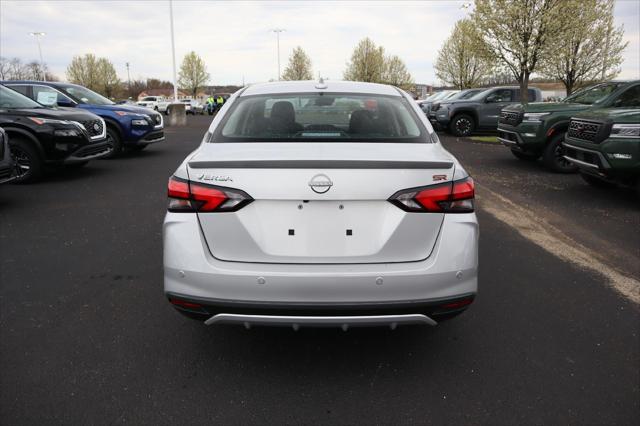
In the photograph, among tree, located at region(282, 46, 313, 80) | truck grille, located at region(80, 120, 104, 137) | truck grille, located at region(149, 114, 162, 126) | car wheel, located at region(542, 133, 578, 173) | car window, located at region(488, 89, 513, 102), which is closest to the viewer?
truck grille, located at region(80, 120, 104, 137)

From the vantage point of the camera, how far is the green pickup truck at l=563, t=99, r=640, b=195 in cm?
654

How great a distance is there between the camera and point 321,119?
3.67m

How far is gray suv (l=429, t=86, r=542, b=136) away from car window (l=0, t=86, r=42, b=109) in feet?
44.2

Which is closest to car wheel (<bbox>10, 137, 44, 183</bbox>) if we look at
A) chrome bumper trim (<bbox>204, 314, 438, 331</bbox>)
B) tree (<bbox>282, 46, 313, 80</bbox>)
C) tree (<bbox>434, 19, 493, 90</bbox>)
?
chrome bumper trim (<bbox>204, 314, 438, 331</bbox>)

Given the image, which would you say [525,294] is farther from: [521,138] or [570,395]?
[521,138]

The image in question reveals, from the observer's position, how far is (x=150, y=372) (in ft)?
9.25

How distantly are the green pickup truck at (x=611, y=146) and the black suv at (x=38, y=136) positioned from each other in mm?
8097

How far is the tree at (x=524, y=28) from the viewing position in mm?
18688

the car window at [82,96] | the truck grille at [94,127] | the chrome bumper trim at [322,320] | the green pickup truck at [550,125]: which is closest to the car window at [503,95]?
the green pickup truck at [550,125]

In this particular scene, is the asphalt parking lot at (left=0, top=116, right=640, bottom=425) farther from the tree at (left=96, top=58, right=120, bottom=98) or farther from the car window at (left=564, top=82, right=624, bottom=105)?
the tree at (left=96, top=58, right=120, bottom=98)

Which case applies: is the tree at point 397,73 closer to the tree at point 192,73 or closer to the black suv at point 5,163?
the tree at point 192,73

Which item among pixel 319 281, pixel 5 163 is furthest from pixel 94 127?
pixel 319 281

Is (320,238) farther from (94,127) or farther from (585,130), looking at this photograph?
(94,127)

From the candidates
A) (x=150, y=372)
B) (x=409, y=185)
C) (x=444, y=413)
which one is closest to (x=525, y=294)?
(x=444, y=413)
